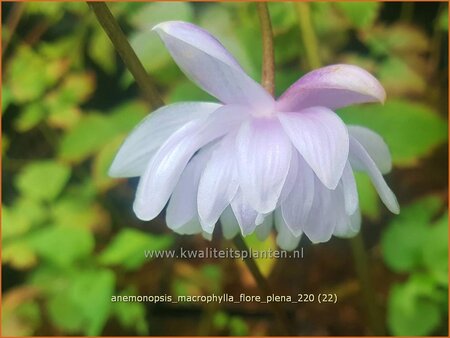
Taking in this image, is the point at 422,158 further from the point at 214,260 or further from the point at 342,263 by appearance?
the point at 214,260

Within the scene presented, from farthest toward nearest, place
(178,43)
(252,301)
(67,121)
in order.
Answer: (67,121), (252,301), (178,43)

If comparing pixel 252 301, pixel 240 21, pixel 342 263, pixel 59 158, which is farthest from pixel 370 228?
pixel 59 158

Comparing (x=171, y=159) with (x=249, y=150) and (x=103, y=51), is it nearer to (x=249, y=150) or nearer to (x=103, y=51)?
(x=249, y=150)

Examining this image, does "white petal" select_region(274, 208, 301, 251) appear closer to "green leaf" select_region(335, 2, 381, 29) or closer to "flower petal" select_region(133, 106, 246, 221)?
"flower petal" select_region(133, 106, 246, 221)

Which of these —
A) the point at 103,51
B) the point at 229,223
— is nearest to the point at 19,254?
the point at 103,51

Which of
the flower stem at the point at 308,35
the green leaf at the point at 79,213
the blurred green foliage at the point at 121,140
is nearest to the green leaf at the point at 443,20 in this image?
the blurred green foliage at the point at 121,140

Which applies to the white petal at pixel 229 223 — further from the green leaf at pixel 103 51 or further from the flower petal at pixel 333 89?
the green leaf at pixel 103 51
